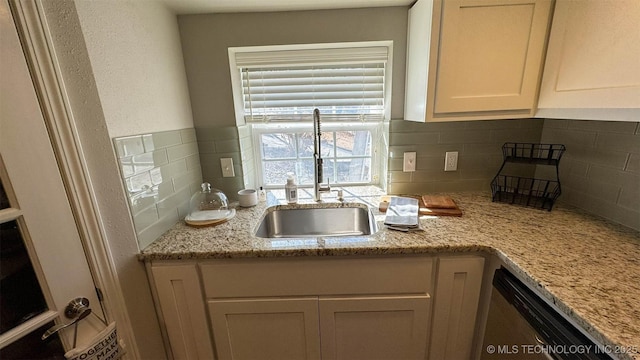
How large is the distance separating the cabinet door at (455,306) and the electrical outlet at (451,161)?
677mm

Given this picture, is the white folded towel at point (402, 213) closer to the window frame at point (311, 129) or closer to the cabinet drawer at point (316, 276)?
the cabinet drawer at point (316, 276)

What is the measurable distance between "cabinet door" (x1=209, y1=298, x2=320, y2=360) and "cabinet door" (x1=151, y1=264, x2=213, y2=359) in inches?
2.1

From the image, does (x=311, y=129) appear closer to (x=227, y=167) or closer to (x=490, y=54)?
(x=227, y=167)

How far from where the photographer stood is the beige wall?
1.31 m

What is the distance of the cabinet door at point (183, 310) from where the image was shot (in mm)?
990

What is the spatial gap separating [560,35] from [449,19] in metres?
0.44

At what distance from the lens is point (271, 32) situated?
133 cm

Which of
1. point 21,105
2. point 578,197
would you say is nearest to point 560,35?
point 578,197

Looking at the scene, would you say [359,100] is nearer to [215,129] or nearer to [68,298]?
[215,129]

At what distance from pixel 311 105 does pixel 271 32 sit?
1.48 ft

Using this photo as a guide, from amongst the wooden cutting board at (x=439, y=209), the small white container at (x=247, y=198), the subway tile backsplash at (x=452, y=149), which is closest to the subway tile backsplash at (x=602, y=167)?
the subway tile backsplash at (x=452, y=149)

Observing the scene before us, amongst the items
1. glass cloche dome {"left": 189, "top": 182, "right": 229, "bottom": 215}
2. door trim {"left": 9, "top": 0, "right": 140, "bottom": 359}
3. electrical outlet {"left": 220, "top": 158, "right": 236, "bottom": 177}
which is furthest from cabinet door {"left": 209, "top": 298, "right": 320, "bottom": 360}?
electrical outlet {"left": 220, "top": 158, "right": 236, "bottom": 177}

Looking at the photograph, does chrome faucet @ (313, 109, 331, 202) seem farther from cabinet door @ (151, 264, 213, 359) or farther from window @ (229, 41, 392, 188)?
Answer: cabinet door @ (151, 264, 213, 359)

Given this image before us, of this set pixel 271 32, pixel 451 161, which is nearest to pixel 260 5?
pixel 271 32
